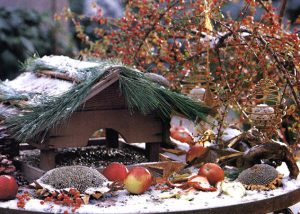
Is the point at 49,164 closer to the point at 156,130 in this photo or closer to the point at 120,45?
the point at 156,130

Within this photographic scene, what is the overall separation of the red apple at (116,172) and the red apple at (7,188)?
383mm

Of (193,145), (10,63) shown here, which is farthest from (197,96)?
(10,63)

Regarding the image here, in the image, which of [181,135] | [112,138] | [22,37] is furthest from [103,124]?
[22,37]

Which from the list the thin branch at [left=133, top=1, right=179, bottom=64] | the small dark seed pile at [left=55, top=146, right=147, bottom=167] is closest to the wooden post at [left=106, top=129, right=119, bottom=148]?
the small dark seed pile at [left=55, top=146, right=147, bottom=167]

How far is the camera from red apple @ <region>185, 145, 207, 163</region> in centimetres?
286

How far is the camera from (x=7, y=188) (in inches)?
90.1

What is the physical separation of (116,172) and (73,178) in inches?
8.1

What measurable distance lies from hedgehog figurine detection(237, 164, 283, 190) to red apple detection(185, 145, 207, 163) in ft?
1.03

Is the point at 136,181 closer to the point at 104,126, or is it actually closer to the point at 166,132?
the point at 104,126

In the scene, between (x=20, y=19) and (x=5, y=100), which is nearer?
(x=5, y=100)

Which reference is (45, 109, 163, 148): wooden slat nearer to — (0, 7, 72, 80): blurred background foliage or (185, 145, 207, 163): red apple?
(185, 145, 207, 163): red apple

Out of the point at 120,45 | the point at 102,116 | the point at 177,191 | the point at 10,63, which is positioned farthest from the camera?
the point at 10,63

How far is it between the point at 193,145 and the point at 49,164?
73 centimetres

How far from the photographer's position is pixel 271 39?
10.2 feet
